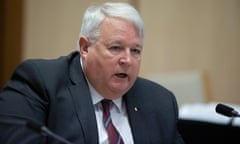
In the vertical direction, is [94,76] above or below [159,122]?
above

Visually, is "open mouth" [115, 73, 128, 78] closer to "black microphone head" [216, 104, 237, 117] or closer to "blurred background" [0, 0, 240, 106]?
"black microphone head" [216, 104, 237, 117]

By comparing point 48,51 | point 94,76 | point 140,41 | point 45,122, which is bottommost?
point 48,51

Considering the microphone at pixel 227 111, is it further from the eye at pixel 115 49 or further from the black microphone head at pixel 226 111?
the eye at pixel 115 49

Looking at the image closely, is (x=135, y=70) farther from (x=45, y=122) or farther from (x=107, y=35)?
(x=45, y=122)

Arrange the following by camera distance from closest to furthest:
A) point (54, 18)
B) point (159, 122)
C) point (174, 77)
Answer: point (159, 122) → point (174, 77) → point (54, 18)

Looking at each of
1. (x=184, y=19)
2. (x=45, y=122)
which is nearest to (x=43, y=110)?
(x=45, y=122)

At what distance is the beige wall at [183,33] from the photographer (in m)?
4.20

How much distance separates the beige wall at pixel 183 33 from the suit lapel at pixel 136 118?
2.23m

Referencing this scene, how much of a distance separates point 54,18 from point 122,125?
9.15 ft

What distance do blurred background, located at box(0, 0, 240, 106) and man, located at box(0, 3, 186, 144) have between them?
1.86 metres

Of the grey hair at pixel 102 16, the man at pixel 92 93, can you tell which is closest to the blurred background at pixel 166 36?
the man at pixel 92 93

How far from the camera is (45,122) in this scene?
1.82 meters

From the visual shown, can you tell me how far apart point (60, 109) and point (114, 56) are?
327 millimetres

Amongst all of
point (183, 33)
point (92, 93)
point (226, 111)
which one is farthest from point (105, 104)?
point (183, 33)
